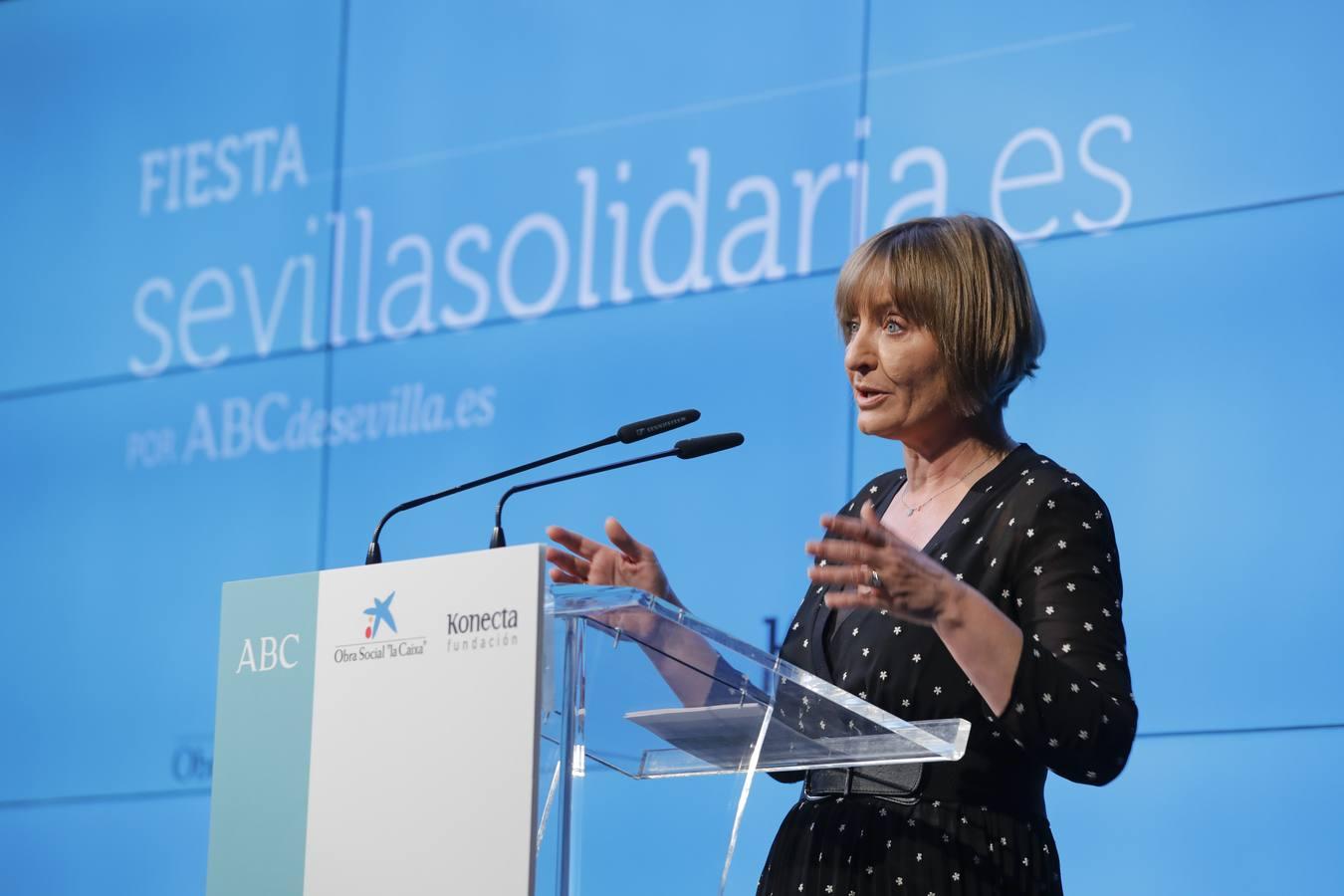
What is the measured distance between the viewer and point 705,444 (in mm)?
1947

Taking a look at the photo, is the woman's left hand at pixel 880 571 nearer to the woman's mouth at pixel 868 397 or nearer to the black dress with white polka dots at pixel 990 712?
the black dress with white polka dots at pixel 990 712

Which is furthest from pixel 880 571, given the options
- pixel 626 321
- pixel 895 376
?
pixel 626 321

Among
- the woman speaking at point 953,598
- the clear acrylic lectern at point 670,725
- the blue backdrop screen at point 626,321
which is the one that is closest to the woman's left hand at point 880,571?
the woman speaking at point 953,598

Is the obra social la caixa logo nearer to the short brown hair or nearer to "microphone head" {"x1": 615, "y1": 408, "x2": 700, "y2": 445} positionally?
"microphone head" {"x1": 615, "y1": 408, "x2": 700, "y2": 445}

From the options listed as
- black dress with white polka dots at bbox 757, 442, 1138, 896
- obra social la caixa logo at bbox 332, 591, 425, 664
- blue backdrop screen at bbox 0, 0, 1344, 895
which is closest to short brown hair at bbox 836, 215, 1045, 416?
black dress with white polka dots at bbox 757, 442, 1138, 896

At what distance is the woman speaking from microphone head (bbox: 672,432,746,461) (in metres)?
0.12

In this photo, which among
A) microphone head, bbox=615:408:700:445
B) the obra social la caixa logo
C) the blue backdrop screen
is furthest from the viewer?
the blue backdrop screen

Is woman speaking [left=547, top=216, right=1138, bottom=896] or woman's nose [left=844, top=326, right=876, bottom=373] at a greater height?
woman's nose [left=844, top=326, right=876, bottom=373]

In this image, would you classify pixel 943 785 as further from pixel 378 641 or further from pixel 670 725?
pixel 378 641

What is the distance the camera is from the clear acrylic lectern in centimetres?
160

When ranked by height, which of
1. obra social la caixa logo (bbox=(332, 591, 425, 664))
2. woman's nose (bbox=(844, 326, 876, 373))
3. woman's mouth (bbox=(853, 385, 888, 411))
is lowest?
obra social la caixa logo (bbox=(332, 591, 425, 664))

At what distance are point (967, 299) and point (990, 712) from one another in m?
0.50

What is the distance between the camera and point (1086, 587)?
1.83m

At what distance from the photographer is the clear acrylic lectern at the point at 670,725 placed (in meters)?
1.60
